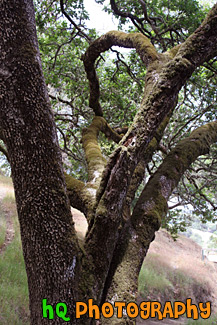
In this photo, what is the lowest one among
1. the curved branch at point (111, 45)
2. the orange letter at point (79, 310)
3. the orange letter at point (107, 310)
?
the orange letter at point (107, 310)

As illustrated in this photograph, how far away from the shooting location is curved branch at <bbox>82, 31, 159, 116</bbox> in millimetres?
3398

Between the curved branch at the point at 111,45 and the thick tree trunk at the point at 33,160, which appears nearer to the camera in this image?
the thick tree trunk at the point at 33,160

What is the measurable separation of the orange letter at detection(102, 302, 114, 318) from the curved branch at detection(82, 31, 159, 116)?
2766 mm

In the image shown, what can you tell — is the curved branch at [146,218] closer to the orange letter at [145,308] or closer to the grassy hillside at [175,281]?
the orange letter at [145,308]

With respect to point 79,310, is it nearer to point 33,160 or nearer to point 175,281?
point 33,160

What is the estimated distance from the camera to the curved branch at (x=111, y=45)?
340cm

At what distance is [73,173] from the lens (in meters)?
8.96

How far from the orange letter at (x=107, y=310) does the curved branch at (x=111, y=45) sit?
2.77m

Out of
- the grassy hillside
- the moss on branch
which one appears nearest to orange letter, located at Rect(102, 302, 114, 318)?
the moss on branch

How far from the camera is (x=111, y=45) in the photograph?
4.11m

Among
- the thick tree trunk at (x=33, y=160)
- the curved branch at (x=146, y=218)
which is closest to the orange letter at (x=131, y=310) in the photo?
the curved branch at (x=146, y=218)

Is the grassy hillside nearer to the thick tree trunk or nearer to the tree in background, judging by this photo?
the tree in background

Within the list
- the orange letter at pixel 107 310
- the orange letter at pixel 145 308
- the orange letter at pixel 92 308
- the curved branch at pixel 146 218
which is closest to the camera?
the orange letter at pixel 92 308

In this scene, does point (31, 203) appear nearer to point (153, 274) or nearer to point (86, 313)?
point (86, 313)
